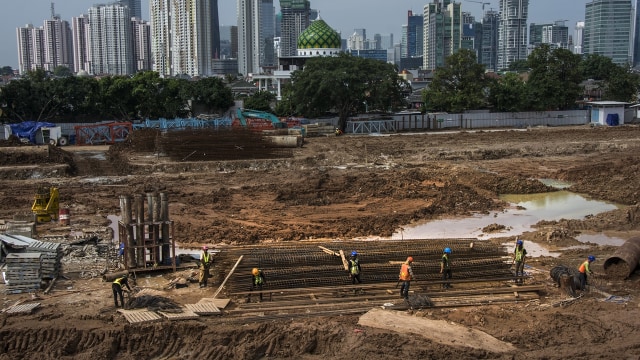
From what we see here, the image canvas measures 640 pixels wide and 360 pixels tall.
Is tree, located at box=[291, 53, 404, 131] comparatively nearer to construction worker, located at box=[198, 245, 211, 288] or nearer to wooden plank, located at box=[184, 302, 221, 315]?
construction worker, located at box=[198, 245, 211, 288]

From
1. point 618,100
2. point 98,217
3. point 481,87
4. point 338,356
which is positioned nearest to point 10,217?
point 98,217

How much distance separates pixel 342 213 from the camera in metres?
24.6

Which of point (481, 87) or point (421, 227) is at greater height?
point (481, 87)

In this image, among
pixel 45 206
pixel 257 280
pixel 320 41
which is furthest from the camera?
pixel 320 41

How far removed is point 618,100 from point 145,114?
40848 mm

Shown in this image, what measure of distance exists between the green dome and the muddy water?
5059cm

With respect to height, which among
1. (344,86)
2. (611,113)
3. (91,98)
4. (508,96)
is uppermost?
(344,86)

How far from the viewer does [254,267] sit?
15742 mm

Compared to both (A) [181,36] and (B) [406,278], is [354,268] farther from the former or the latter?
(A) [181,36]

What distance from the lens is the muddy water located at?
71.9 feet

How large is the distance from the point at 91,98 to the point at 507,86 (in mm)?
31858

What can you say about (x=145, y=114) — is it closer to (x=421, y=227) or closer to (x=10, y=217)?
(x=10, y=217)

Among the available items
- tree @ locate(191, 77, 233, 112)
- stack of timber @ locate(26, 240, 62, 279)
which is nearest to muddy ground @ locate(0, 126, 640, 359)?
stack of timber @ locate(26, 240, 62, 279)

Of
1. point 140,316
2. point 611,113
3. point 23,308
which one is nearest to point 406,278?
point 140,316
